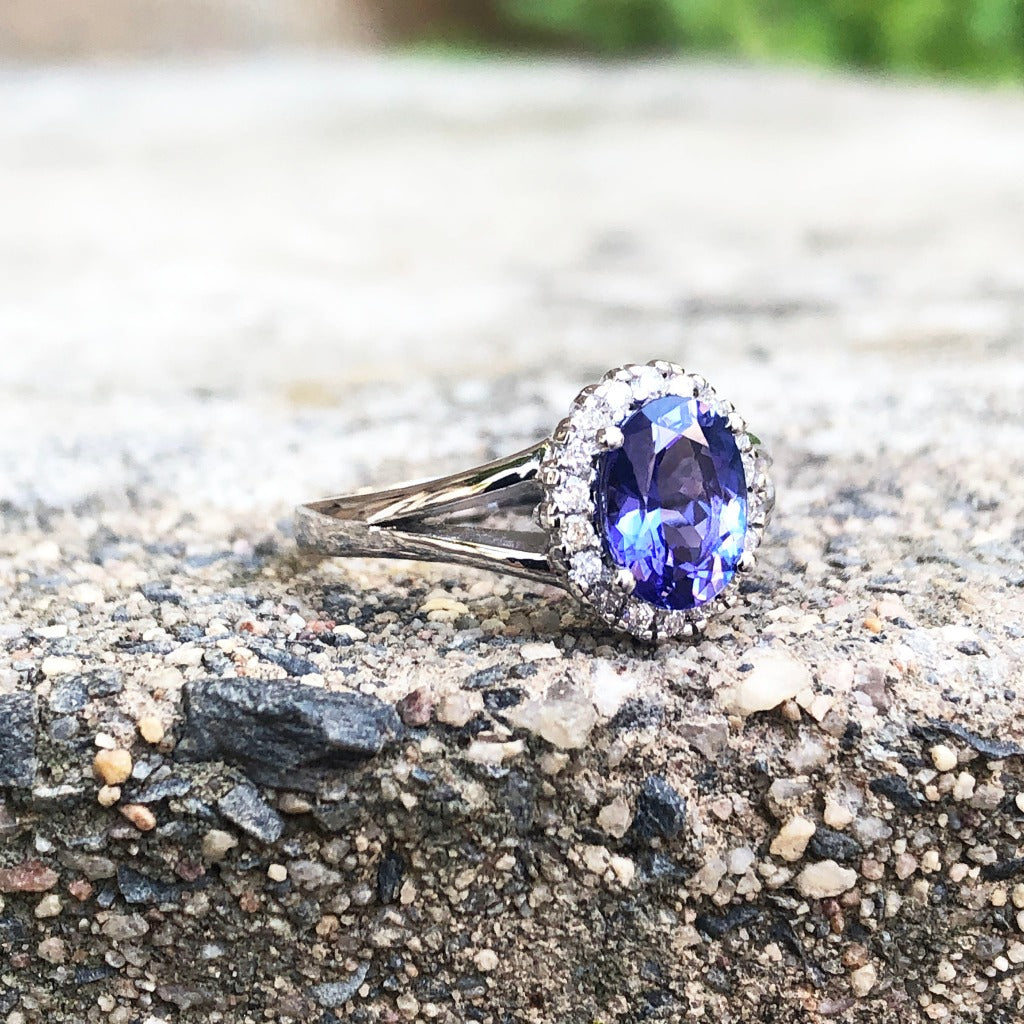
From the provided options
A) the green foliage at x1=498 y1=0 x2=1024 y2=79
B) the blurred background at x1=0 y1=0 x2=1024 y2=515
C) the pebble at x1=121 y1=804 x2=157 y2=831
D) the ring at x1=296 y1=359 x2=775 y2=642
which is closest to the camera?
the pebble at x1=121 y1=804 x2=157 y2=831

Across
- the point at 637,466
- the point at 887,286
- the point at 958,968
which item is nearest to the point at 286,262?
the point at 887,286

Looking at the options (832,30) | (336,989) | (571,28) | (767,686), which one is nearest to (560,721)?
(767,686)

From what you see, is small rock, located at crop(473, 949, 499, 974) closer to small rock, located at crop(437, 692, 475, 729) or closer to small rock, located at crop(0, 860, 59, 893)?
small rock, located at crop(437, 692, 475, 729)

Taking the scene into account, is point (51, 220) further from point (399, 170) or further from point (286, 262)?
point (399, 170)

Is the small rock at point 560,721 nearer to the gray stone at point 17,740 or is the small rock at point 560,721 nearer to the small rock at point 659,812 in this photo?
the small rock at point 659,812

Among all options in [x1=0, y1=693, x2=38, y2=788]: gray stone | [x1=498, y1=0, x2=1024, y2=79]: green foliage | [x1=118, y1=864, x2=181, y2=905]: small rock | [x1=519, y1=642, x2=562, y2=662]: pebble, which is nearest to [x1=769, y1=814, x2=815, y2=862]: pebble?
[x1=519, y1=642, x2=562, y2=662]: pebble

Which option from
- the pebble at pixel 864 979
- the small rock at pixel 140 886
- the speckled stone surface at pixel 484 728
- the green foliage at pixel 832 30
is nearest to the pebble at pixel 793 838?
the speckled stone surface at pixel 484 728

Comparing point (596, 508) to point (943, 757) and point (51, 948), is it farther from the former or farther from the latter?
point (51, 948)
